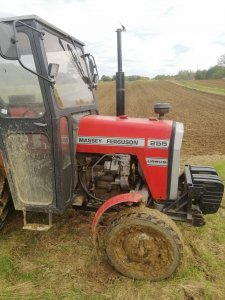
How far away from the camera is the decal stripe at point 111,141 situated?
3.52 metres

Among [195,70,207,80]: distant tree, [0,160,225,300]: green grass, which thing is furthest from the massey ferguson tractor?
[195,70,207,80]: distant tree

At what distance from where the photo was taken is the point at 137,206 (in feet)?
10.8

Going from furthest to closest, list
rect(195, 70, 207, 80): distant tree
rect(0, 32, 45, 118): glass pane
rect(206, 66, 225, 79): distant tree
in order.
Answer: rect(195, 70, 207, 80): distant tree
rect(206, 66, 225, 79): distant tree
rect(0, 32, 45, 118): glass pane

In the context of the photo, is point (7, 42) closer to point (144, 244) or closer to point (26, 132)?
point (26, 132)


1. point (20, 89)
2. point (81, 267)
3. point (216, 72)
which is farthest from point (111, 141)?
point (216, 72)

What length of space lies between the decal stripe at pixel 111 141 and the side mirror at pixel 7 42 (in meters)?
1.17

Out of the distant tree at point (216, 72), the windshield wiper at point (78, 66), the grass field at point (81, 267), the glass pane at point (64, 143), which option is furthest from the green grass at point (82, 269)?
the distant tree at point (216, 72)

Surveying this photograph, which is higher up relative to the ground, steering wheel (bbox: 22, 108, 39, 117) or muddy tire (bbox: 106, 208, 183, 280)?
steering wheel (bbox: 22, 108, 39, 117)

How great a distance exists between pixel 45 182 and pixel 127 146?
95 cm

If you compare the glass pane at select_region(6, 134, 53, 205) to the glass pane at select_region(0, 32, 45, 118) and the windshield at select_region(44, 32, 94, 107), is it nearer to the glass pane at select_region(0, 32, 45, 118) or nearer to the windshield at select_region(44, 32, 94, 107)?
the glass pane at select_region(0, 32, 45, 118)

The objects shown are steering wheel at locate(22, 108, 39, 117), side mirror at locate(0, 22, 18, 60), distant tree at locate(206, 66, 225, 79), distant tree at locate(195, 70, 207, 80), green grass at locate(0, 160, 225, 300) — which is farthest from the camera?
distant tree at locate(195, 70, 207, 80)

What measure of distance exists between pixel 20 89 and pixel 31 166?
0.81 meters

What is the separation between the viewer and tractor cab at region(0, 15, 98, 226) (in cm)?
315

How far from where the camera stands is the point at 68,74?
12.4ft
